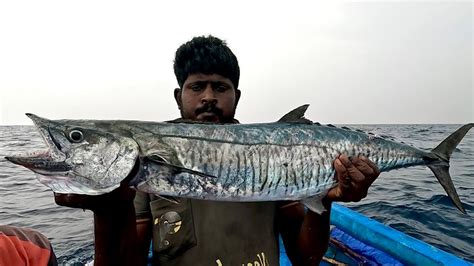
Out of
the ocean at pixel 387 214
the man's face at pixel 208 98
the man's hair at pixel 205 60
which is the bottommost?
the ocean at pixel 387 214

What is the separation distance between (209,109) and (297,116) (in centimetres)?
70

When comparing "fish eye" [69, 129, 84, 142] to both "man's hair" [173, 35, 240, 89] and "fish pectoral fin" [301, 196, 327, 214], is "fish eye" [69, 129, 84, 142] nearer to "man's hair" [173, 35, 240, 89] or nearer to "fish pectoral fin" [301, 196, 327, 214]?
"man's hair" [173, 35, 240, 89]

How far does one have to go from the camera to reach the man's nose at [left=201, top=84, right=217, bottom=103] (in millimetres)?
2854

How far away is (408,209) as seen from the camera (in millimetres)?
8109

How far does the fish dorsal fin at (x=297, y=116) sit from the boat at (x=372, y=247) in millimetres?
2355

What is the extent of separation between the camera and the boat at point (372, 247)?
12.9ft

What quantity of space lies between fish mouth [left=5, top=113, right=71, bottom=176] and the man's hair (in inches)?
52.1

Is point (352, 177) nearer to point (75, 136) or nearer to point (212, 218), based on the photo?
point (212, 218)

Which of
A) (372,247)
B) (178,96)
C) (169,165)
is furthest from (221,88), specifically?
(372,247)

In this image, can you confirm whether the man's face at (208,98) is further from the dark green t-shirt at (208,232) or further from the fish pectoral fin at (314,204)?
the fish pectoral fin at (314,204)

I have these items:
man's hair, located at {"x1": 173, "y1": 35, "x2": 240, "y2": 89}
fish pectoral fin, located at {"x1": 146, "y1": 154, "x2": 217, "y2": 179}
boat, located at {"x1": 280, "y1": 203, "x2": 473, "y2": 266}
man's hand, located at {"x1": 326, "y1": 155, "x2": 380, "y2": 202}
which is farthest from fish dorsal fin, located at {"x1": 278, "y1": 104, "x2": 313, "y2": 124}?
boat, located at {"x1": 280, "y1": 203, "x2": 473, "y2": 266}

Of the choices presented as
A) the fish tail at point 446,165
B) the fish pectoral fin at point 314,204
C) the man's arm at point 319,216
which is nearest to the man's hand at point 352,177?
the man's arm at point 319,216

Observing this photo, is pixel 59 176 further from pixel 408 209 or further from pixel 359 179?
pixel 408 209

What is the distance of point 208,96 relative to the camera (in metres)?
2.87
